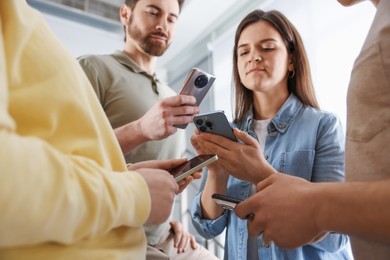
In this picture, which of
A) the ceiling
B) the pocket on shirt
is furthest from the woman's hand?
the ceiling

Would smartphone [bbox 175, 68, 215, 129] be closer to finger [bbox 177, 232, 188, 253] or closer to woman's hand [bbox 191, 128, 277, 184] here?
woman's hand [bbox 191, 128, 277, 184]

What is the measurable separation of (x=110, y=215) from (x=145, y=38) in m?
1.13

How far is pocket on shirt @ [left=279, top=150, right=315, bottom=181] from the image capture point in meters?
0.82

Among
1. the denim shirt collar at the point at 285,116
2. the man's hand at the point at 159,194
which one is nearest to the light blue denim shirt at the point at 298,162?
the denim shirt collar at the point at 285,116

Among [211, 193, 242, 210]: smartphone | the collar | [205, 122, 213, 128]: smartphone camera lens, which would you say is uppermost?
the collar

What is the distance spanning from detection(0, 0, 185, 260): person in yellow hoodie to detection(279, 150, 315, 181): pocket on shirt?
1.69 ft

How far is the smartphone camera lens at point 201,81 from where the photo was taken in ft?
2.84

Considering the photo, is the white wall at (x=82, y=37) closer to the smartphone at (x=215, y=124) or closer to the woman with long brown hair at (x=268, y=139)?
the woman with long brown hair at (x=268, y=139)

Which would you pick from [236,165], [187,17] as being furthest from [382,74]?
[187,17]

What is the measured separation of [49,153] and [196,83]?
604mm

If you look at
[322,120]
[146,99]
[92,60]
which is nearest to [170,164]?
[322,120]

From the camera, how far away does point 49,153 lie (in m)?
0.31

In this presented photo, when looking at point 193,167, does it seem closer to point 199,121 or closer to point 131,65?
point 199,121

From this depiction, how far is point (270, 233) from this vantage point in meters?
0.50
